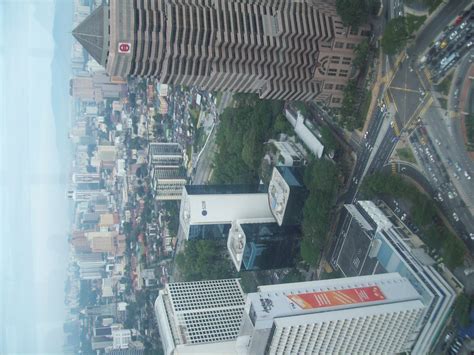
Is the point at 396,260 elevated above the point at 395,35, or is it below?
below

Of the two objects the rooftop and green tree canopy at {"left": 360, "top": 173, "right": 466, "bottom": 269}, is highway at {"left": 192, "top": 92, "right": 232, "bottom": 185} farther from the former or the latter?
green tree canopy at {"left": 360, "top": 173, "right": 466, "bottom": 269}

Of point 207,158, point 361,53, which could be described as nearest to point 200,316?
point 207,158

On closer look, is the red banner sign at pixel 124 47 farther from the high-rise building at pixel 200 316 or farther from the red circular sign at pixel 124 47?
the high-rise building at pixel 200 316

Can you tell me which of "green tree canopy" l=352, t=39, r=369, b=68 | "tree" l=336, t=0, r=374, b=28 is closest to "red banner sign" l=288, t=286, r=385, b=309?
"green tree canopy" l=352, t=39, r=369, b=68

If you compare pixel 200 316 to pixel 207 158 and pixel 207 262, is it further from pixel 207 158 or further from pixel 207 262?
pixel 207 158

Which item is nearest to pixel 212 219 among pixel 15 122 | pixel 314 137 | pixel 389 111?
pixel 314 137
